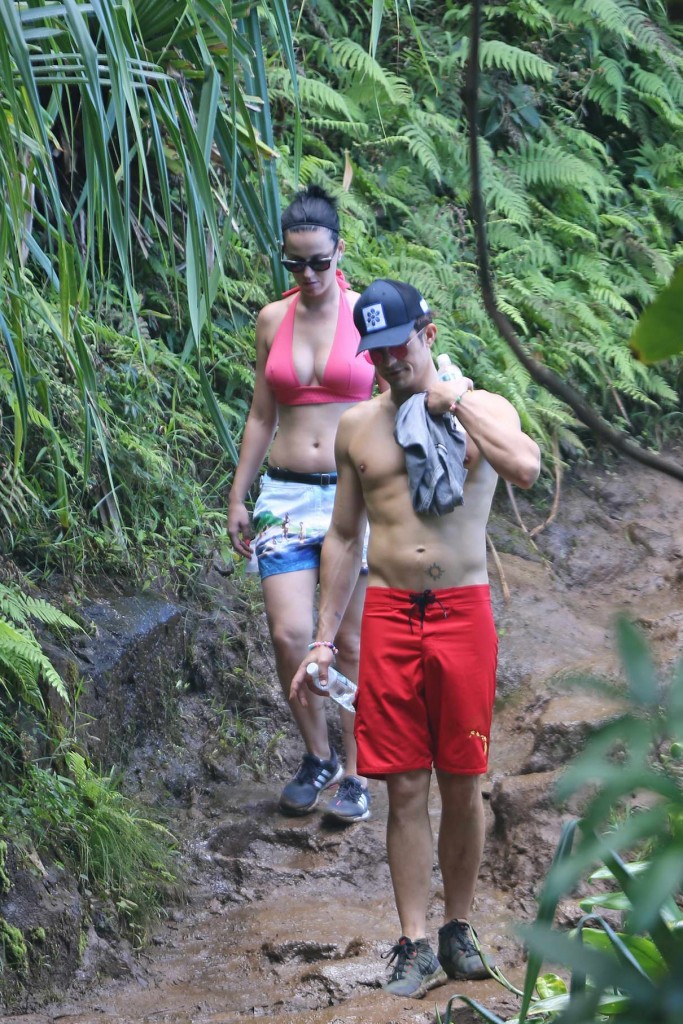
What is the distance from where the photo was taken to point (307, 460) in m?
4.60

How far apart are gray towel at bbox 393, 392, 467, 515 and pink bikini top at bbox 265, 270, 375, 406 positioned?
973 millimetres

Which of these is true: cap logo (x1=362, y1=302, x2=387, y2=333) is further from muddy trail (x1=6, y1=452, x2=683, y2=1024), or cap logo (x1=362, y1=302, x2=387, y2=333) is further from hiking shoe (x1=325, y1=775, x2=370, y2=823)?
hiking shoe (x1=325, y1=775, x2=370, y2=823)

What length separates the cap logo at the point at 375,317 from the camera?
361cm

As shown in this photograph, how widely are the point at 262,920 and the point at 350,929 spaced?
0.35 metres

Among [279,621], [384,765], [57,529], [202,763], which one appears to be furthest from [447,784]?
[57,529]

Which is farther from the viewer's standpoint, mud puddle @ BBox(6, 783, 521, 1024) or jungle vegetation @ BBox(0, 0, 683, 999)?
mud puddle @ BBox(6, 783, 521, 1024)

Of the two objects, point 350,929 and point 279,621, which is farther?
point 279,621

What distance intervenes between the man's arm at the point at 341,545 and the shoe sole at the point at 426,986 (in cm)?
88

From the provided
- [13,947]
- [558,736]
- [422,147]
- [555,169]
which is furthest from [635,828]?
[555,169]

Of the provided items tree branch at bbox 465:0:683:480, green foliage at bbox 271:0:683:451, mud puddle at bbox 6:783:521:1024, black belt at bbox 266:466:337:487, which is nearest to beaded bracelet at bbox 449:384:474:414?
black belt at bbox 266:466:337:487

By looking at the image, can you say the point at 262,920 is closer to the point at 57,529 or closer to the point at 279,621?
the point at 279,621

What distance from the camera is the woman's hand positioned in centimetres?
478

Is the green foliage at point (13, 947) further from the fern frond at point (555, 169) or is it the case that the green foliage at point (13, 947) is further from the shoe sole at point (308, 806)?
the fern frond at point (555, 169)

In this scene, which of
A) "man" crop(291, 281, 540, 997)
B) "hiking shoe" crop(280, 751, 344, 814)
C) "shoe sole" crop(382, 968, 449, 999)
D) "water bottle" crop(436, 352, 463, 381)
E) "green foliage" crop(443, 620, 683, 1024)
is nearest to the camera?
"green foliage" crop(443, 620, 683, 1024)
